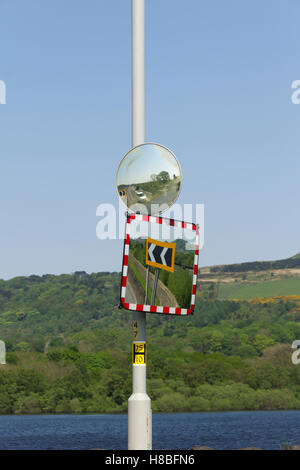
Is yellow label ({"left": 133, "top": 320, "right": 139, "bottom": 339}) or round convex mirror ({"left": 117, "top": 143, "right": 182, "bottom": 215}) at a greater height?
round convex mirror ({"left": 117, "top": 143, "right": 182, "bottom": 215})

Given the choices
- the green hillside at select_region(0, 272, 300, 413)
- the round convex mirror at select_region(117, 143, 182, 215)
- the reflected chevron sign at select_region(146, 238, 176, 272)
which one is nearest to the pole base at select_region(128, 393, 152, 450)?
the reflected chevron sign at select_region(146, 238, 176, 272)

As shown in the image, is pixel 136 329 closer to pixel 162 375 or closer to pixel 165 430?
pixel 165 430

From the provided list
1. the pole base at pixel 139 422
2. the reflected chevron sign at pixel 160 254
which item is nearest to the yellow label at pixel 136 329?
the pole base at pixel 139 422

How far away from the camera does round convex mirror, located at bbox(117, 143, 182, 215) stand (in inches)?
510

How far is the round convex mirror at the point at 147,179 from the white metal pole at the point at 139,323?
30cm

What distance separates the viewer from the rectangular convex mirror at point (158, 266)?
1188 centimetres

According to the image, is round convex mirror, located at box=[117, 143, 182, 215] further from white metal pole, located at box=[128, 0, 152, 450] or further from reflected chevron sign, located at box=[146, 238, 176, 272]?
reflected chevron sign, located at box=[146, 238, 176, 272]

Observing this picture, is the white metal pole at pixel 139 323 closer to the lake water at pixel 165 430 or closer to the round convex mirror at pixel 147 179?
the round convex mirror at pixel 147 179

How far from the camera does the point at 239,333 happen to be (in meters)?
172

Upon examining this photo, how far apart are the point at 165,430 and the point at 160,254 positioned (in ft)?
300

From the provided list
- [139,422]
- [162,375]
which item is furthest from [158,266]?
[162,375]
